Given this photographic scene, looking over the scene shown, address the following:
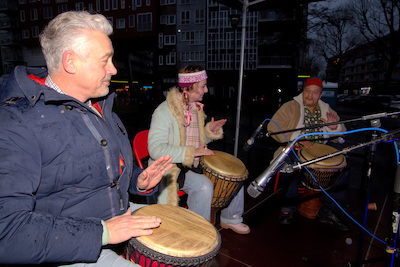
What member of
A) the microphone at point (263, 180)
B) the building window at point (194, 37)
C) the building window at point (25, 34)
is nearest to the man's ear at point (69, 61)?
the microphone at point (263, 180)

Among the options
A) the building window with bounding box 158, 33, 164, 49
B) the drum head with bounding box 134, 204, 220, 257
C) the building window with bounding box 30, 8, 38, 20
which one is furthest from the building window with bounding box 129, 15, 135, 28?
the drum head with bounding box 134, 204, 220, 257

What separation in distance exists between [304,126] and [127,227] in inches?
117

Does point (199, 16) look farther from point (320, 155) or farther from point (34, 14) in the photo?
point (320, 155)

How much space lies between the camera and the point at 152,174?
5.56 ft

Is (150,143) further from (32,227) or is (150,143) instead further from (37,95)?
(32,227)

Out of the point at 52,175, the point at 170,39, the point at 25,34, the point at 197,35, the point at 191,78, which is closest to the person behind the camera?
the point at 52,175

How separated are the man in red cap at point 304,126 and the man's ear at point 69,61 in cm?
252

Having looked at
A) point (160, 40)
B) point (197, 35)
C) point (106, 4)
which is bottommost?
point (160, 40)

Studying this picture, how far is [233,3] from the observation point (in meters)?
3.95

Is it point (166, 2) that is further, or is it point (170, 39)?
point (170, 39)

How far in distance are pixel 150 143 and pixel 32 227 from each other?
4.99 ft

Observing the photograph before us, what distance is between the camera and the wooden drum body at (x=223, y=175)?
2.45 meters

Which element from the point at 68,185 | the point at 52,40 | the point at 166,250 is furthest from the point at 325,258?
the point at 52,40

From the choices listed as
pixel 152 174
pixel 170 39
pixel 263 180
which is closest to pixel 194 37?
pixel 170 39
